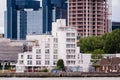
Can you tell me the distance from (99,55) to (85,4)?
192ft

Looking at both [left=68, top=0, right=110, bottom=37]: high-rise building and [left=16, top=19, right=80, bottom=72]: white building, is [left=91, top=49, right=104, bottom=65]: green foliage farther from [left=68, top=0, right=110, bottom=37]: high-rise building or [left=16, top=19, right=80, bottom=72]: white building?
[left=68, top=0, right=110, bottom=37]: high-rise building

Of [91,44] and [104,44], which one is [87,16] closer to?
[91,44]

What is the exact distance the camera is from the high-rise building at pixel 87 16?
143250 mm

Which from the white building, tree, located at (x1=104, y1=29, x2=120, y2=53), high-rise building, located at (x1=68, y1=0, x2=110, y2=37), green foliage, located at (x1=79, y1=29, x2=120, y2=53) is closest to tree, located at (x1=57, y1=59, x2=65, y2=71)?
the white building

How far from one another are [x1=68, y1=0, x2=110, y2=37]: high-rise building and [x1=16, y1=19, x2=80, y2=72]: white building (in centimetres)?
5808

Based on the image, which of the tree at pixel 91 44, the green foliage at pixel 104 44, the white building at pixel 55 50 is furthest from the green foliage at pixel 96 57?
the tree at pixel 91 44

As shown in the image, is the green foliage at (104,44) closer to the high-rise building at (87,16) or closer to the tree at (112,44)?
the tree at (112,44)

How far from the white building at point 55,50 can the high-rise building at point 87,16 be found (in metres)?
58.1

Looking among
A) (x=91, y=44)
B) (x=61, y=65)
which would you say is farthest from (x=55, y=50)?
(x=91, y=44)

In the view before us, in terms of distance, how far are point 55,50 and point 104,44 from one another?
1717 centimetres

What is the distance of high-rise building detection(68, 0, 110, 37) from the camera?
143m

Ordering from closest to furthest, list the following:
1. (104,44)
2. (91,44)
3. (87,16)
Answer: (104,44) → (91,44) → (87,16)

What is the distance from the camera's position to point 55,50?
8419 cm

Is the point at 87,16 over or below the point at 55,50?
over
